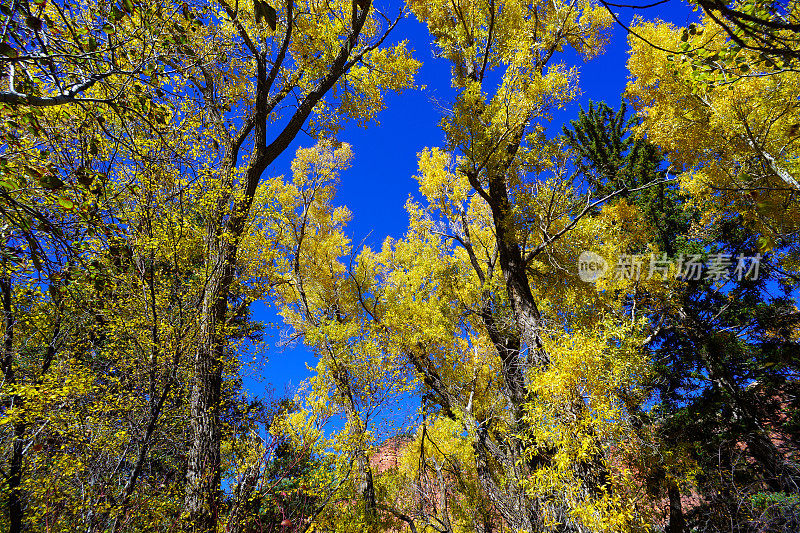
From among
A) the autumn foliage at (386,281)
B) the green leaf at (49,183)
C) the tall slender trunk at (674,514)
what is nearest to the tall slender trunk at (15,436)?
the autumn foliage at (386,281)

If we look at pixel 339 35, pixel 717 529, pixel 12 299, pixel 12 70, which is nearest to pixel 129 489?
pixel 12 70

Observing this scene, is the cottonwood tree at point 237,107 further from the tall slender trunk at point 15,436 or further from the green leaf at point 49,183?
the tall slender trunk at point 15,436

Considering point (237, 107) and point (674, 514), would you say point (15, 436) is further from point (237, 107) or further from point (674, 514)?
point (674, 514)

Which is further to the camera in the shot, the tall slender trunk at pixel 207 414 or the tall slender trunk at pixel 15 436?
the tall slender trunk at pixel 15 436

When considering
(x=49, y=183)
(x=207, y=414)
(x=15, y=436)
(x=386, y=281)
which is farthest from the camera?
(x=386, y=281)

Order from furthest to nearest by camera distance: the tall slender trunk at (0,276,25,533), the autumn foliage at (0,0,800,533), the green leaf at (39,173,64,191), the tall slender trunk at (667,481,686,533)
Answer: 1. the tall slender trunk at (667,481,686,533)
2. the tall slender trunk at (0,276,25,533)
3. the autumn foliage at (0,0,800,533)
4. the green leaf at (39,173,64,191)

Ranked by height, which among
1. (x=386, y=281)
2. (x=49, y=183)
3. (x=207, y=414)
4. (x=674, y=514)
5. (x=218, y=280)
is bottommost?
(x=674, y=514)

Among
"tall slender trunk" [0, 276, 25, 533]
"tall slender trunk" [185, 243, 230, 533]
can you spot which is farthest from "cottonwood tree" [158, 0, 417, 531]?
"tall slender trunk" [0, 276, 25, 533]

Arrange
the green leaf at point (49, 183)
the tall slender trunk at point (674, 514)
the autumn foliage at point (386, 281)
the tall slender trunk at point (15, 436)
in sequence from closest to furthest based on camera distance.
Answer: the green leaf at point (49, 183) → the autumn foliage at point (386, 281) → the tall slender trunk at point (15, 436) → the tall slender trunk at point (674, 514)

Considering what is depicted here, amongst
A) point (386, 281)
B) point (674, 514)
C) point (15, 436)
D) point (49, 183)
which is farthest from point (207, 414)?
point (674, 514)

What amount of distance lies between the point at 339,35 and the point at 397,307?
21.1ft

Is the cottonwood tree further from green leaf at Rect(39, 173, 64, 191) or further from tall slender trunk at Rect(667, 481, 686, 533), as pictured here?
tall slender trunk at Rect(667, 481, 686, 533)

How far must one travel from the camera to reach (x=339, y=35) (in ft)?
18.5

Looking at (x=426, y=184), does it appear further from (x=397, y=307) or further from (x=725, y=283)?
(x=725, y=283)
